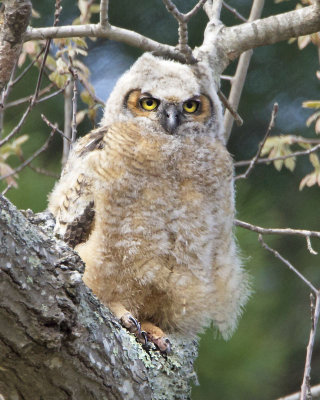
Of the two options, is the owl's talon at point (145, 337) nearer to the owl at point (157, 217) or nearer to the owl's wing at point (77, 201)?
the owl at point (157, 217)

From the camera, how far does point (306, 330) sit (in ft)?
14.5

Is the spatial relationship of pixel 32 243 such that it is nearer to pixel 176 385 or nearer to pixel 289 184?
pixel 176 385

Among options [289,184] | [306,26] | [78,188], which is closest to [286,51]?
[289,184]

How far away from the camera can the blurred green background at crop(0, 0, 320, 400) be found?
4141mm

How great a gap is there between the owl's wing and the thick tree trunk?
810 mm

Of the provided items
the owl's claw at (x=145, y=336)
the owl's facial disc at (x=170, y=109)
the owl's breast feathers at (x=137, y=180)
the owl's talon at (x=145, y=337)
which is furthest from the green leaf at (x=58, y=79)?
the owl's talon at (x=145, y=337)

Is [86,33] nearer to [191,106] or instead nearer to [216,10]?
[191,106]

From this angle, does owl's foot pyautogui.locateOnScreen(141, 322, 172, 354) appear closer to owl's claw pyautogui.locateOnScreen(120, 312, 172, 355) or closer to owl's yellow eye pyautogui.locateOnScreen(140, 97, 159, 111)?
owl's claw pyautogui.locateOnScreen(120, 312, 172, 355)

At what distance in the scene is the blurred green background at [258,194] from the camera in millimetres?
4141

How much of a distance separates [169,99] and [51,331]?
5.32 ft

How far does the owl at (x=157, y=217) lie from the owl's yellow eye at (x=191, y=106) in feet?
0.14

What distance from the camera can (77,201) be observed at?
2736mm

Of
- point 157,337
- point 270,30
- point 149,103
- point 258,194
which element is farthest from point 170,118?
point 258,194

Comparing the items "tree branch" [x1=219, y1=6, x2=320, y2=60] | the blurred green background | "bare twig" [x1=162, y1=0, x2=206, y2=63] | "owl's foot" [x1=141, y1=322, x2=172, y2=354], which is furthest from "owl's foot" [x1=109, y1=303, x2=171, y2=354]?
"tree branch" [x1=219, y1=6, x2=320, y2=60]
